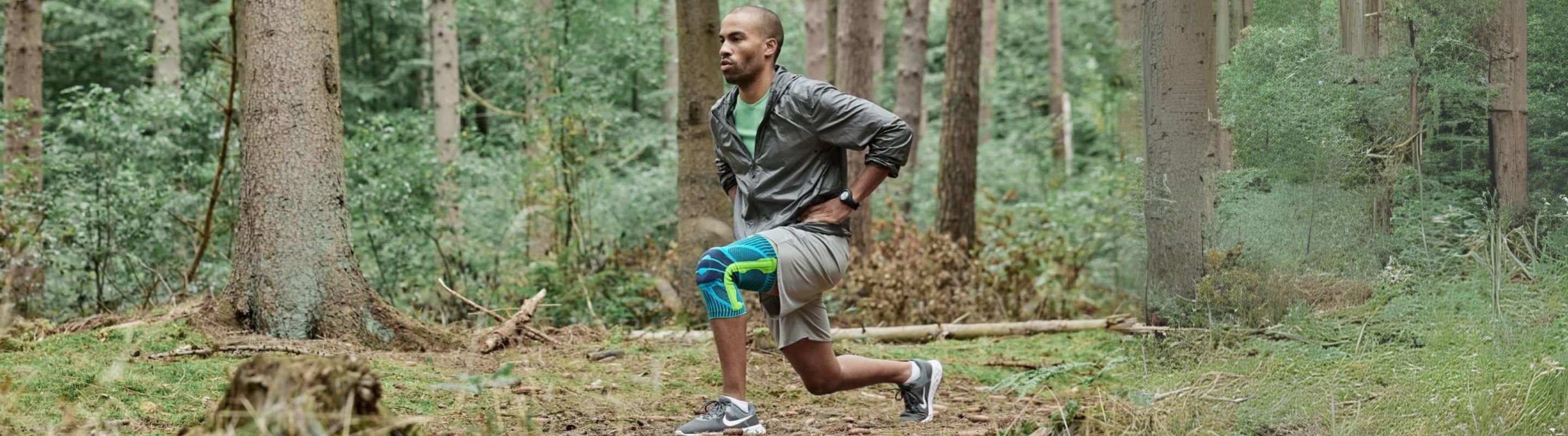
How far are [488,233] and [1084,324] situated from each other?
8.71m

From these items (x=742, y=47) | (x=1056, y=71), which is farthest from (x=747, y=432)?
(x=1056, y=71)

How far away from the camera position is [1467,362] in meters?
4.11

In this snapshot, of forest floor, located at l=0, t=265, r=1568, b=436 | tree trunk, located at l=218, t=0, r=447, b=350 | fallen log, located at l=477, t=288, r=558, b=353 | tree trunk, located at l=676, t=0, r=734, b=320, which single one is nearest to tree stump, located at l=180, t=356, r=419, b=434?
forest floor, located at l=0, t=265, r=1568, b=436

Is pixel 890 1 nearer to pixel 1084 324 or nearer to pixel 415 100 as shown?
pixel 415 100

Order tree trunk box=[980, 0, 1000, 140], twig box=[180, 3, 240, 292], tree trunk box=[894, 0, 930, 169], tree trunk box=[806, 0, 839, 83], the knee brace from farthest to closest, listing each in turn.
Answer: tree trunk box=[980, 0, 1000, 140] < tree trunk box=[806, 0, 839, 83] < tree trunk box=[894, 0, 930, 169] < twig box=[180, 3, 240, 292] < the knee brace

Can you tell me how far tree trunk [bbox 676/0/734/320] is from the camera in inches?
352

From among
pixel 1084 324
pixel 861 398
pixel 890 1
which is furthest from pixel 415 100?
pixel 861 398

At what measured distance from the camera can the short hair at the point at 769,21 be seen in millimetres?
4893

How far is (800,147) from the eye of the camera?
193 inches

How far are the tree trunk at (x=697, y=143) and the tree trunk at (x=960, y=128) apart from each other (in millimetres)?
4245

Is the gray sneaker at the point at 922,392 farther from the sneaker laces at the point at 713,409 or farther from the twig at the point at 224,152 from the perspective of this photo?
the twig at the point at 224,152

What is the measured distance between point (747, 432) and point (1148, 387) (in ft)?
5.10

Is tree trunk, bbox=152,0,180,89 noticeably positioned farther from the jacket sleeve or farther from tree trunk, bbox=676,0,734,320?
the jacket sleeve

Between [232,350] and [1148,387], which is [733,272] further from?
[232,350]
